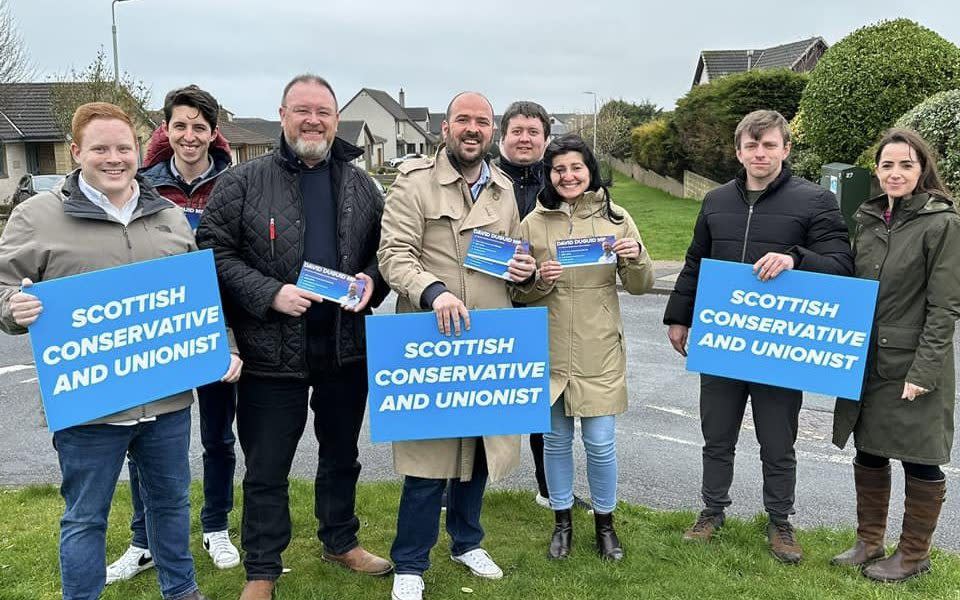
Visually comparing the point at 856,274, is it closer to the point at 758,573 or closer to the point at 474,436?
the point at 758,573

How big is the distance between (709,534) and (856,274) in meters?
1.61

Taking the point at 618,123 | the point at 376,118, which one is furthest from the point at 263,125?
the point at 618,123

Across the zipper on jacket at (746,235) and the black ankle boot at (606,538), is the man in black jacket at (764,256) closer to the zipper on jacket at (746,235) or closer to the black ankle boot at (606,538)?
the zipper on jacket at (746,235)

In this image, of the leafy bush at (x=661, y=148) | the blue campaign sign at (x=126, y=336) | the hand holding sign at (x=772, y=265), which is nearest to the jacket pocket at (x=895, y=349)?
the hand holding sign at (x=772, y=265)

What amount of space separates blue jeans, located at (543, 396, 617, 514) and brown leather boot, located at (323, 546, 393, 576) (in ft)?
3.14

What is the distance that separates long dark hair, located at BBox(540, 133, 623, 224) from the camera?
399 cm

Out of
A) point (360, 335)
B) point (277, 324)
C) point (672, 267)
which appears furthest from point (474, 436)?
point (672, 267)

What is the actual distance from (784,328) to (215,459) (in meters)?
2.98

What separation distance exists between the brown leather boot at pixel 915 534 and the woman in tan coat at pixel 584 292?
4.75ft

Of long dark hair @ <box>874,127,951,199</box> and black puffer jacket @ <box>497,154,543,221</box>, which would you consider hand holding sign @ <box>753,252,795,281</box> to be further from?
black puffer jacket @ <box>497,154,543,221</box>

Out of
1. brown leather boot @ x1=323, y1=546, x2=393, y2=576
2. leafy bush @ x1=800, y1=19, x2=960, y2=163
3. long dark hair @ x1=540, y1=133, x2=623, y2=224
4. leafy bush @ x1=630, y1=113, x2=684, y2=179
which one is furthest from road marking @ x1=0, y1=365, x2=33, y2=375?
leafy bush @ x1=630, y1=113, x2=684, y2=179

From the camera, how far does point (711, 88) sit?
23953 millimetres

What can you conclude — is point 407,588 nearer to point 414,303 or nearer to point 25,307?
point 414,303

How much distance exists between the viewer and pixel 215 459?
4.15 metres
